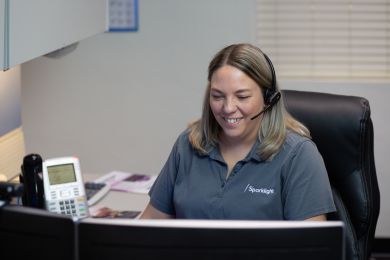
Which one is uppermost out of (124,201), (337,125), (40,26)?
(40,26)

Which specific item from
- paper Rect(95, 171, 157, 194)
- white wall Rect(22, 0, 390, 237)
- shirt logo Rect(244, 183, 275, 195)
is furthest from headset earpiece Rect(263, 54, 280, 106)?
white wall Rect(22, 0, 390, 237)

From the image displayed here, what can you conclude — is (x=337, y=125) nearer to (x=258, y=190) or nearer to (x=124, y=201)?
(x=258, y=190)

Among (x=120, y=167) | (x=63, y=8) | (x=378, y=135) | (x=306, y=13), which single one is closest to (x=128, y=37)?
(x=120, y=167)

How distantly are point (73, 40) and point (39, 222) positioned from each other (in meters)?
0.89

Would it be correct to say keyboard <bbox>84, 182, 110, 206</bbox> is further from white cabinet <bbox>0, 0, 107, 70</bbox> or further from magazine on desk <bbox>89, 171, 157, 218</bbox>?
white cabinet <bbox>0, 0, 107, 70</bbox>

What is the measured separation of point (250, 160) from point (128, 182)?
93cm

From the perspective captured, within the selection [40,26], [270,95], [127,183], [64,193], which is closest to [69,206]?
[64,193]

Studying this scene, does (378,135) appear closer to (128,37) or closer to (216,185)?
(128,37)

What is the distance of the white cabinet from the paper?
2.40 ft

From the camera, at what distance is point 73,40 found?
1785 mm

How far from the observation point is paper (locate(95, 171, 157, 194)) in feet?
8.24

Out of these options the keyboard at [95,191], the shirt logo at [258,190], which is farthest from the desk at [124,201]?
the shirt logo at [258,190]

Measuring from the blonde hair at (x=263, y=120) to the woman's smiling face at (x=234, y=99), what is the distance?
22 millimetres

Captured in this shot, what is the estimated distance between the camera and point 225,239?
96 cm
